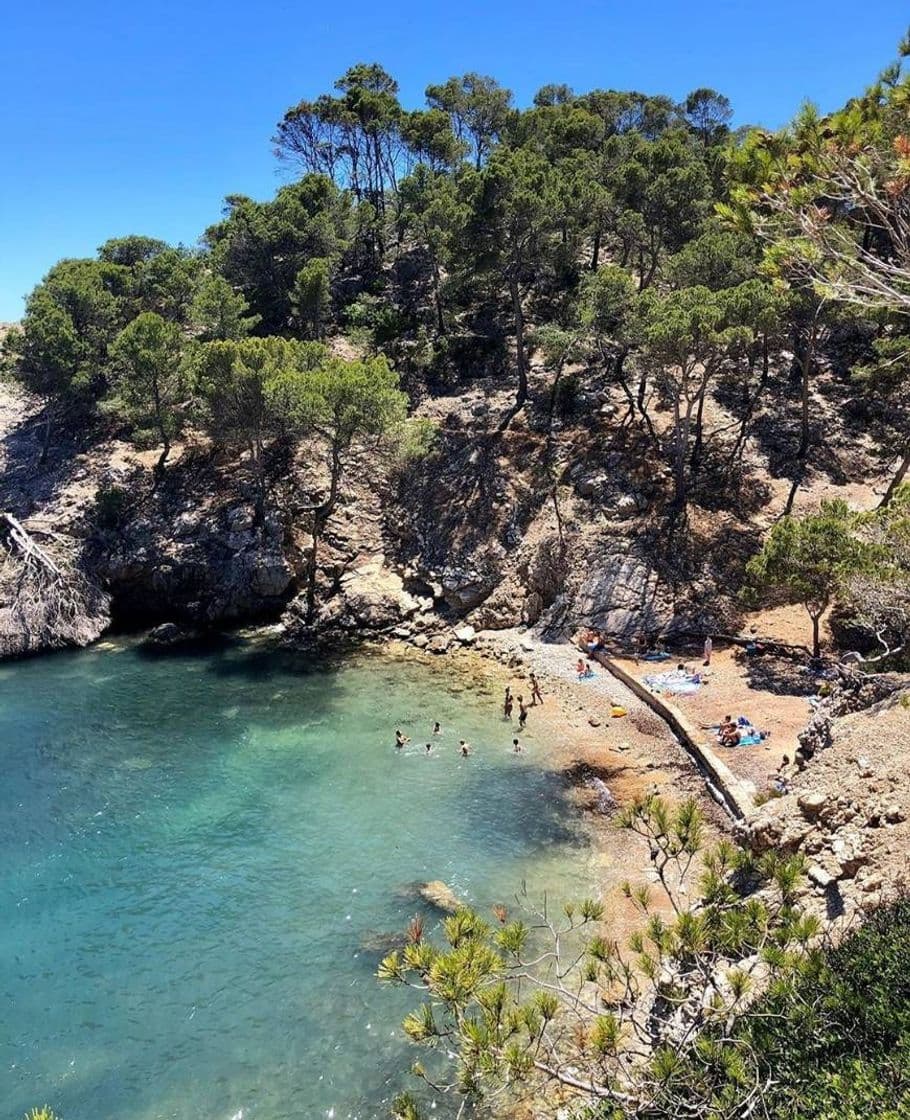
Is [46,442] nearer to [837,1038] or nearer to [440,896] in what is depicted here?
[440,896]

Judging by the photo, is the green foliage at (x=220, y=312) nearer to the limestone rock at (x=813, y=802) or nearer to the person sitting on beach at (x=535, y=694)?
the person sitting on beach at (x=535, y=694)

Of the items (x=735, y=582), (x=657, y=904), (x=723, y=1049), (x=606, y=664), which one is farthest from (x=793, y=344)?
(x=723, y=1049)

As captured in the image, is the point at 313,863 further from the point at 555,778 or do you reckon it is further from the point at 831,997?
the point at 831,997

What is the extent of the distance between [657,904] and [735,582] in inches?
621

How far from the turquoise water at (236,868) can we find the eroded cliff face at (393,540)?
4871 millimetres

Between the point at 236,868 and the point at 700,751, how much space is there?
13349mm

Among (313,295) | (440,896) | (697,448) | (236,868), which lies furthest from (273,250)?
(440,896)

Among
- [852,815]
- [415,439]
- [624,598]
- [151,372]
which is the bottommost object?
[852,815]

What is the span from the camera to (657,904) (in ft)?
51.6

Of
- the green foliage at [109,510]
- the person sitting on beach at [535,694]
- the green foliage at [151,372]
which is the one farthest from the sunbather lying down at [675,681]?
the green foliage at [151,372]

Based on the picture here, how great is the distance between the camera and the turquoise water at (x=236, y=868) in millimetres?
12688

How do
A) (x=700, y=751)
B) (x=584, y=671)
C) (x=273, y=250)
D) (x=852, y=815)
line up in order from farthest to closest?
(x=273, y=250) → (x=584, y=671) → (x=700, y=751) → (x=852, y=815)

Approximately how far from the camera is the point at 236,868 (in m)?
17.8

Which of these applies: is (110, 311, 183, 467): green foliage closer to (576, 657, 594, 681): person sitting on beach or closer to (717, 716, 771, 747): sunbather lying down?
(576, 657, 594, 681): person sitting on beach
